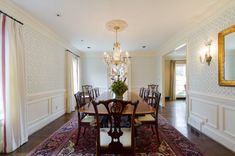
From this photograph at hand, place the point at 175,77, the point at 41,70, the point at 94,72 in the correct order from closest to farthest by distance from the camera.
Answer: the point at 41,70, the point at 94,72, the point at 175,77

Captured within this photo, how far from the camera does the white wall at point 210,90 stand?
2.71m

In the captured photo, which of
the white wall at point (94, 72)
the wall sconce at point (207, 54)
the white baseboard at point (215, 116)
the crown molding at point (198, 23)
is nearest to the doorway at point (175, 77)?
the crown molding at point (198, 23)

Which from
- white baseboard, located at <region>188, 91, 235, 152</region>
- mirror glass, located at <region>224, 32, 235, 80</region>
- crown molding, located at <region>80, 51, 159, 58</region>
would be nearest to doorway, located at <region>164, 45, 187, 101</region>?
crown molding, located at <region>80, 51, 159, 58</region>

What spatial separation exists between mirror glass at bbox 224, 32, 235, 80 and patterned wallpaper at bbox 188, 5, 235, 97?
20 centimetres

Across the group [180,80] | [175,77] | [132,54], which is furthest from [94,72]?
[180,80]

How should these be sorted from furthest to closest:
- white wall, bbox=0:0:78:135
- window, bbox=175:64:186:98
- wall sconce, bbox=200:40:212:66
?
1. window, bbox=175:64:186:98
2. white wall, bbox=0:0:78:135
3. wall sconce, bbox=200:40:212:66

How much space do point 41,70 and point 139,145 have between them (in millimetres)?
2935

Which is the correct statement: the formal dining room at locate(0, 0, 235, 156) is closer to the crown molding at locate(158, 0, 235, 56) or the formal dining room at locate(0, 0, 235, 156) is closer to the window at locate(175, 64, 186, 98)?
the crown molding at locate(158, 0, 235, 56)

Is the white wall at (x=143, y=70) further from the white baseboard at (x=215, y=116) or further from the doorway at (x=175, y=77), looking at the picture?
the white baseboard at (x=215, y=116)

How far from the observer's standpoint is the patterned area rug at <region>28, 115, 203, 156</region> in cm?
255

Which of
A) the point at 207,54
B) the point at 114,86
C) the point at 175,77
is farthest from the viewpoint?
the point at 175,77

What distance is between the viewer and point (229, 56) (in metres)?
2.72

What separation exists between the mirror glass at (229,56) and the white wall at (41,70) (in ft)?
12.5

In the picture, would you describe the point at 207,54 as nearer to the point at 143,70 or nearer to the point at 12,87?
the point at 12,87
